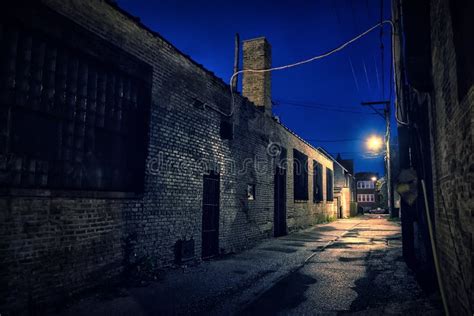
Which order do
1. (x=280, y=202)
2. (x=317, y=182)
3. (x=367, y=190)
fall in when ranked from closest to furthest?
1. (x=280, y=202)
2. (x=317, y=182)
3. (x=367, y=190)

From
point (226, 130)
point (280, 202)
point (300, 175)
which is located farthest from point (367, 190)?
point (226, 130)

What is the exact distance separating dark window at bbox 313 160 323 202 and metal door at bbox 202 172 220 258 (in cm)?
1254

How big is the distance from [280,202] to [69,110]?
36.5 feet

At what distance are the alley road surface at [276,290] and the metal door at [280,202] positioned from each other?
509 centimetres

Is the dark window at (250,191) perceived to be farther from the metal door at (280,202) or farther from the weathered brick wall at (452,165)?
the weathered brick wall at (452,165)

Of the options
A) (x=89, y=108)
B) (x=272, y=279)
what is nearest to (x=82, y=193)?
(x=89, y=108)

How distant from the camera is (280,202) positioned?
597 inches

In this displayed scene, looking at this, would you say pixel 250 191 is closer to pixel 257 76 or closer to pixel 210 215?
pixel 210 215

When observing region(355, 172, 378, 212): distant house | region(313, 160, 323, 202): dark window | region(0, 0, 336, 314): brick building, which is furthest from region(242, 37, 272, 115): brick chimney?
region(355, 172, 378, 212): distant house

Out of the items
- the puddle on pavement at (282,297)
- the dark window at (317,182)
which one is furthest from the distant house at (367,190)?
the puddle on pavement at (282,297)

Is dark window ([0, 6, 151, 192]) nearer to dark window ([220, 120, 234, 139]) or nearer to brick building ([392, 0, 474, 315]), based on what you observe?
dark window ([220, 120, 234, 139])

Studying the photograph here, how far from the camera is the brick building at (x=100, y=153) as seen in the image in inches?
185

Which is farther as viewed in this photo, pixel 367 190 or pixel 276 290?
pixel 367 190

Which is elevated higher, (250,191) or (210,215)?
(250,191)
